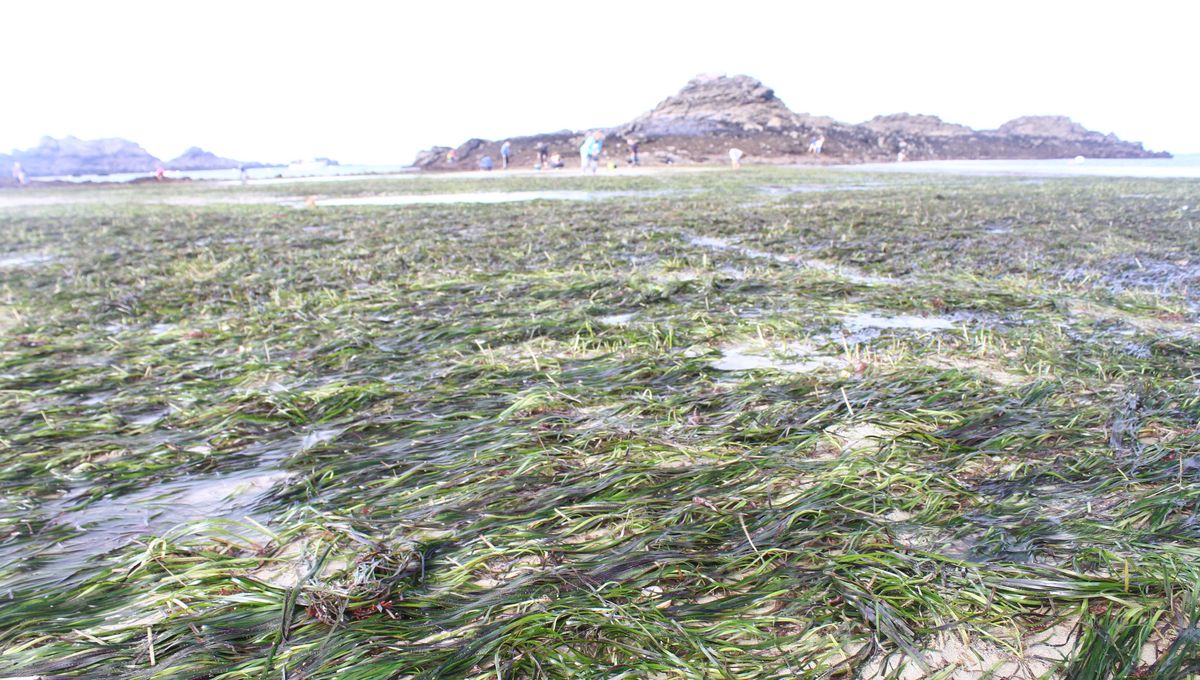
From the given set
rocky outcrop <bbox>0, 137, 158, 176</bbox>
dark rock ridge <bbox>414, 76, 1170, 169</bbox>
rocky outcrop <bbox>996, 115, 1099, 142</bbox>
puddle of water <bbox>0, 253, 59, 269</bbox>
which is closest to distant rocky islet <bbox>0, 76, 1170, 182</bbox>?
dark rock ridge <bbox>414, 76, 1170, 169</bbox>

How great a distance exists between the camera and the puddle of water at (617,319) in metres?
3.73

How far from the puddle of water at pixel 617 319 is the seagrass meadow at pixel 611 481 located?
1.5 inches

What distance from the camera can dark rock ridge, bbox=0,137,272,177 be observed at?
87.5 metres

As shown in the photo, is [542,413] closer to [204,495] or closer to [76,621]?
[204,495]

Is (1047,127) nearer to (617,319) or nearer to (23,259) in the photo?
(617,319)

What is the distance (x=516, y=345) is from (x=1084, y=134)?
330 feet

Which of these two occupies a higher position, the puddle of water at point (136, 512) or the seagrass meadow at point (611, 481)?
the seagrass meadow at point (611, 481)

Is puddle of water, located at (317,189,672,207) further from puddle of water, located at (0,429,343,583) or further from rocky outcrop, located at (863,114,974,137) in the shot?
rocky outcrop, located at (863,114,974,137)

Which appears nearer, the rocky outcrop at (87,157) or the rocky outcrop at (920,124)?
the rocky outcrop at (920,124)

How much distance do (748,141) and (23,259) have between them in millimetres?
41342

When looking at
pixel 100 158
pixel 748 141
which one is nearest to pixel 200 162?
pixel 100 158

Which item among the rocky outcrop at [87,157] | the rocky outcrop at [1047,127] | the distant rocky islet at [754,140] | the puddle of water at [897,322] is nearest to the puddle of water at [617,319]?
the puddle of water at [897,322]

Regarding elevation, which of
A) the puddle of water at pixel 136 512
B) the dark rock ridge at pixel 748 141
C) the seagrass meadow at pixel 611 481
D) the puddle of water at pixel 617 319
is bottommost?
the puddle of water at pixel 136 512

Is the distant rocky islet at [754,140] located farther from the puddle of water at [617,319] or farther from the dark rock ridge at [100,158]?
the puddle of water at [617,319]
